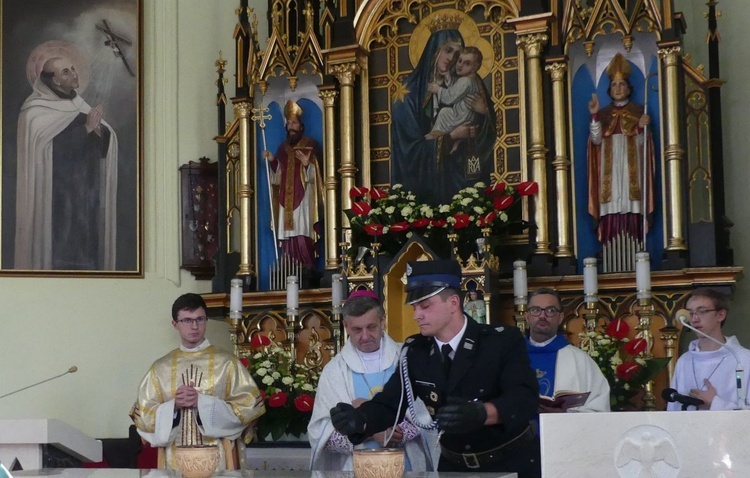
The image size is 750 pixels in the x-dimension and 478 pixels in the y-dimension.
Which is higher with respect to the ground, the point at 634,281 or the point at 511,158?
the point at 511,158

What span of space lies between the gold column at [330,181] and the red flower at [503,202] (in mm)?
1619

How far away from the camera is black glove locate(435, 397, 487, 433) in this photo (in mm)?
4555

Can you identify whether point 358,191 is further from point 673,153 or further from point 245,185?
point 673,153

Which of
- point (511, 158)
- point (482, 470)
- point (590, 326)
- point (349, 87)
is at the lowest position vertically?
point (482, 470)

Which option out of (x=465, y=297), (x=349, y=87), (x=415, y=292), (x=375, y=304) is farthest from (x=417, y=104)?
(x=415, y=292)

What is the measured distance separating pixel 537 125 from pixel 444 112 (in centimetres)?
94

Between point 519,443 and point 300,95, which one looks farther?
point 300,95

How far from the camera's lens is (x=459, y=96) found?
9711 millimetres

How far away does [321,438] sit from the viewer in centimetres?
641

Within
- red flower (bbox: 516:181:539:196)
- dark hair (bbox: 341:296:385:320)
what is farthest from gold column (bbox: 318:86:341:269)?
dark hair (bbox: 341:296:385:320)

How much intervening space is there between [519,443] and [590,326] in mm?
3305

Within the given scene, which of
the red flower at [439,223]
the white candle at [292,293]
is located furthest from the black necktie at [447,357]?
the white candle at [292,293]

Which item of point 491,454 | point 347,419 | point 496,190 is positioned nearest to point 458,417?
point 347,419

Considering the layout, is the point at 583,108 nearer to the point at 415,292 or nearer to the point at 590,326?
the point at 590,326
